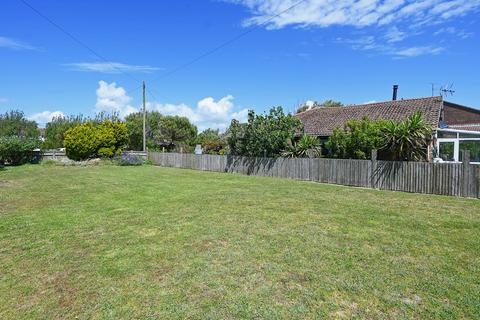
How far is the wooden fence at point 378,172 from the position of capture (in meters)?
12.3

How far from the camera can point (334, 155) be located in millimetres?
19359

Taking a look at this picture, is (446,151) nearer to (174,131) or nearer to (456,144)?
(456,144)

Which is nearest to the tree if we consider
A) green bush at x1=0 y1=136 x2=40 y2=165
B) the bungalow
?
green bush at x1=0 y1=136 x2=40 y2=165

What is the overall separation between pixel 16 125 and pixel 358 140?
5229 centimetres

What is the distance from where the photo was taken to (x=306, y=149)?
19312 millimetres

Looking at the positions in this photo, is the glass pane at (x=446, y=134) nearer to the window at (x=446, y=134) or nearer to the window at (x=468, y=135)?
the window at (x=446, y=134)

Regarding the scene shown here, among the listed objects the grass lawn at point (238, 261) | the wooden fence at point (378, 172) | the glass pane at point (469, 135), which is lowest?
the grass lawn at point (238, 261)

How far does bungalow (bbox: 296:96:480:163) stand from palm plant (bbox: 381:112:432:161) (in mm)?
4058

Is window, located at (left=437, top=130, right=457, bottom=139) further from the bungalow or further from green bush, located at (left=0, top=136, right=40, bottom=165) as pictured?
green bush, located at (left=0, top=136, right=40, bottom=165)

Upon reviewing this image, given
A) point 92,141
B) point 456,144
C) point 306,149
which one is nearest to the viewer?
point 456,144

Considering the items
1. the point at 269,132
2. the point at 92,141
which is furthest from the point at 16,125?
the point at 269,132

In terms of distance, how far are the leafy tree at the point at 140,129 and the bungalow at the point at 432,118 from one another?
935 inches

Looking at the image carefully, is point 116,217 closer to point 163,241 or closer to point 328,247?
point 163,241

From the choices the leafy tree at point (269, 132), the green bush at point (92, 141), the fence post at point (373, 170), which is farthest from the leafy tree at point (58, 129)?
the fence post at point (373, 170)
